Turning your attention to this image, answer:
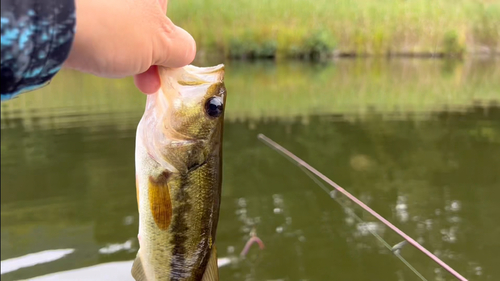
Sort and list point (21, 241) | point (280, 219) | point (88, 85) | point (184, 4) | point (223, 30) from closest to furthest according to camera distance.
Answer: point (21, 241)
point (280, 219)
point (88, 85)
point (223, 30)
point (184, 4)

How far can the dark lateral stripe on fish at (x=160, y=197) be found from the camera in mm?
1405

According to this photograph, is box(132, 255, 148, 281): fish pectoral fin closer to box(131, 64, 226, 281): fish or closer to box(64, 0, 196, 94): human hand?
box(131, 64, 226, 281): fish

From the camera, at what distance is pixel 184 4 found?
28.8 m

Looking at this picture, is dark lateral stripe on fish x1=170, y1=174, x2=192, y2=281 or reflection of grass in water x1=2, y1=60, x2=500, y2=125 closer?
dark lateral stripe on fish x1=170, y1=174, x2=192, y2=281

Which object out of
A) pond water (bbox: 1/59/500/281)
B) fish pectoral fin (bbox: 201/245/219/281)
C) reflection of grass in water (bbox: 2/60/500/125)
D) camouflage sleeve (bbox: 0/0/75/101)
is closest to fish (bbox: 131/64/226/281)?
fish pectoral fin (bbox: 201/245/219/281)

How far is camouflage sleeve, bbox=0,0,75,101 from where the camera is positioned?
0.85m

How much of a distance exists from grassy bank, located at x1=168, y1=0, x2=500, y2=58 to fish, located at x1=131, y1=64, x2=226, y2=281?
2538 cm

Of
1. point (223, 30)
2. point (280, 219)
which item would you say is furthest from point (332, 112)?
point (223, 30)

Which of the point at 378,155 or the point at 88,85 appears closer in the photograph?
the point at 378,155

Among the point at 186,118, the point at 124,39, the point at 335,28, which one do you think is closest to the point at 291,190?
the point at 186,118

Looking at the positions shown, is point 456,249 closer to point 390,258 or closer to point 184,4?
point 390,258

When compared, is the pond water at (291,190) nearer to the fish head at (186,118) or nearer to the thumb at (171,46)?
the fish head at (186,118)

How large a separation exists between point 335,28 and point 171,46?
1073 inches

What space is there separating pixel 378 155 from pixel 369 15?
23545mm
